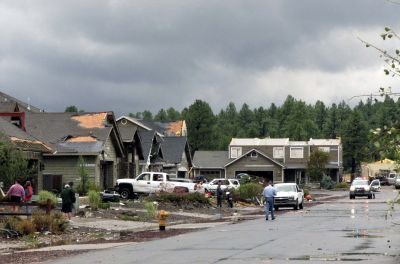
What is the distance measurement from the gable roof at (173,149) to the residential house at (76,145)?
20095 millimetres

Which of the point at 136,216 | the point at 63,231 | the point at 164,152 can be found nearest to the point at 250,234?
the point at 63,231

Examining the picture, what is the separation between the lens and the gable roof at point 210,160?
10394 cm

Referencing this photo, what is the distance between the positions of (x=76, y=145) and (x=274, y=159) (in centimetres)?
5763

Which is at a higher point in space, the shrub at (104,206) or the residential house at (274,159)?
the residential house at (274,159)

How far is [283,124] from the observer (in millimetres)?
168875

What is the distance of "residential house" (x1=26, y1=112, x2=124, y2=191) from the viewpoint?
162ft

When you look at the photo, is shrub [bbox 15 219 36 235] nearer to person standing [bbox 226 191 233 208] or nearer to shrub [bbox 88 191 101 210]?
shrub [bbox 88 191 101 210]

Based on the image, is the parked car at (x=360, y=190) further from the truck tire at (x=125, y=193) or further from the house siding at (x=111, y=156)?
the truck tire at (x=125, y=193)

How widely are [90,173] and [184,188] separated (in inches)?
258

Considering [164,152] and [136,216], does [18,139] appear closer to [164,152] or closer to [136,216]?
[136,216]

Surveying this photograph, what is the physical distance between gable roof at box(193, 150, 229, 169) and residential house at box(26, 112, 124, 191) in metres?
47.9

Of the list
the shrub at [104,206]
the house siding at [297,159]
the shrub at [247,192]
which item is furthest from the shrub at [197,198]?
the house siding at [297,159]

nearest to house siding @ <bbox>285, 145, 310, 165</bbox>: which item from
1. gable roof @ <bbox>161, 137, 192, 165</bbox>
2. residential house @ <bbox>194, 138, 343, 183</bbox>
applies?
residential house @ <bbox>194, 138, 343, 183</bbox>

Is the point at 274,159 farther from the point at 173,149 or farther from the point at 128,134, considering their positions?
the point at 128,134
